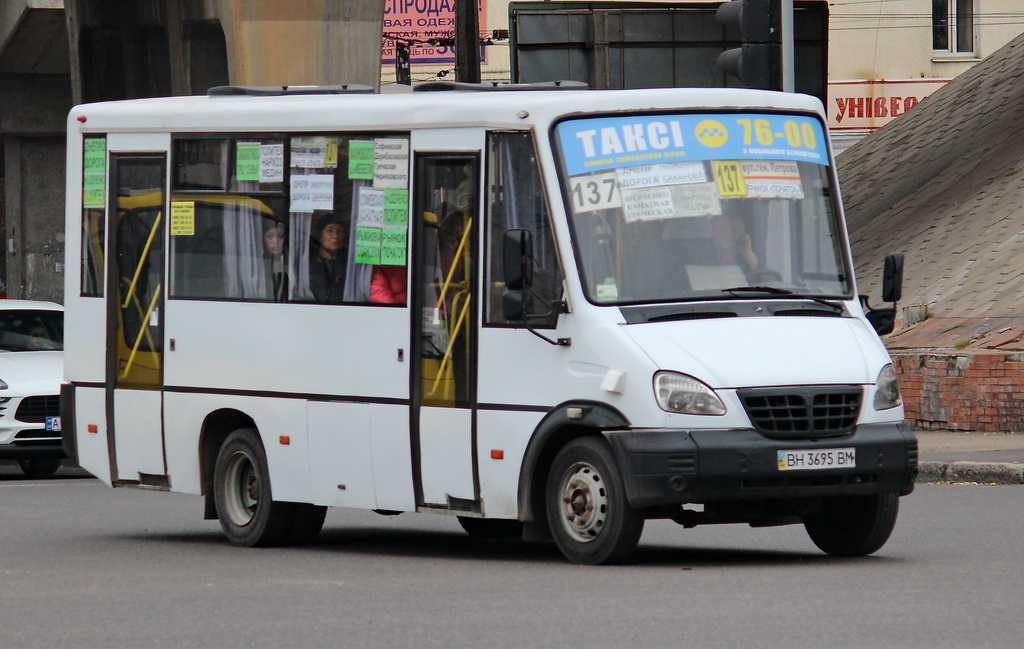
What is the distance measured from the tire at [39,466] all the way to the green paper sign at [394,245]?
29.6 feet

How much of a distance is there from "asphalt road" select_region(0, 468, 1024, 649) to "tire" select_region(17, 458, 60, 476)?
19.5 ft

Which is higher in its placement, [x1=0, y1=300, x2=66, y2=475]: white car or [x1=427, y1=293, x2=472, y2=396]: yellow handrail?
[x1=427, y1=293, x2=472, y2=396]: yellow handrail

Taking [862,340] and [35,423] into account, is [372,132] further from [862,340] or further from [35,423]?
[35,423]

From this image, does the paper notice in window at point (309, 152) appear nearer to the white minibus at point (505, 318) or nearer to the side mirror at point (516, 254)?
the white minibus at point (505, 318)

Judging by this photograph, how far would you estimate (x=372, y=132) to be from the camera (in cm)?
1089

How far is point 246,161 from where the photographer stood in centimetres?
1157

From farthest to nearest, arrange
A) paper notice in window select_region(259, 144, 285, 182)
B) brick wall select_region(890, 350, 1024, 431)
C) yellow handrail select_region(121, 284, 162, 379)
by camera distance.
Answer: brick wall select_region(890, 350, 1024, 431) < yellow handrail select_region(121, 284, 162, 379) < paper notice in window select_region(259, 144, 285, 182)

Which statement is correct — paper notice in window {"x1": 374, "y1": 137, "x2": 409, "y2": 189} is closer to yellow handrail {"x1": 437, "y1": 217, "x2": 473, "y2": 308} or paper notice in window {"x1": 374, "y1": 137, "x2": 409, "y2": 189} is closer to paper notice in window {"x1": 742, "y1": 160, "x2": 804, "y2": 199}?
yellow handrail {"x1": 437, "y1": 217, "x2": 473, "y2": 308}

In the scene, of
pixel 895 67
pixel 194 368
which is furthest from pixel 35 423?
pixel 895 67

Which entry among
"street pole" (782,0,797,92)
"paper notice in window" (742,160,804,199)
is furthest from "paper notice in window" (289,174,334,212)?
"street pole" (782,0,797,92)

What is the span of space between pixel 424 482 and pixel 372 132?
1951 mm

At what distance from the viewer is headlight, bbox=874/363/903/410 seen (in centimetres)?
977

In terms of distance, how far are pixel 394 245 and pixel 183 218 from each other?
1810mm

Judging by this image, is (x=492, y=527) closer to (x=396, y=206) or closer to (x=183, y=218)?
(x=396, y=206)
